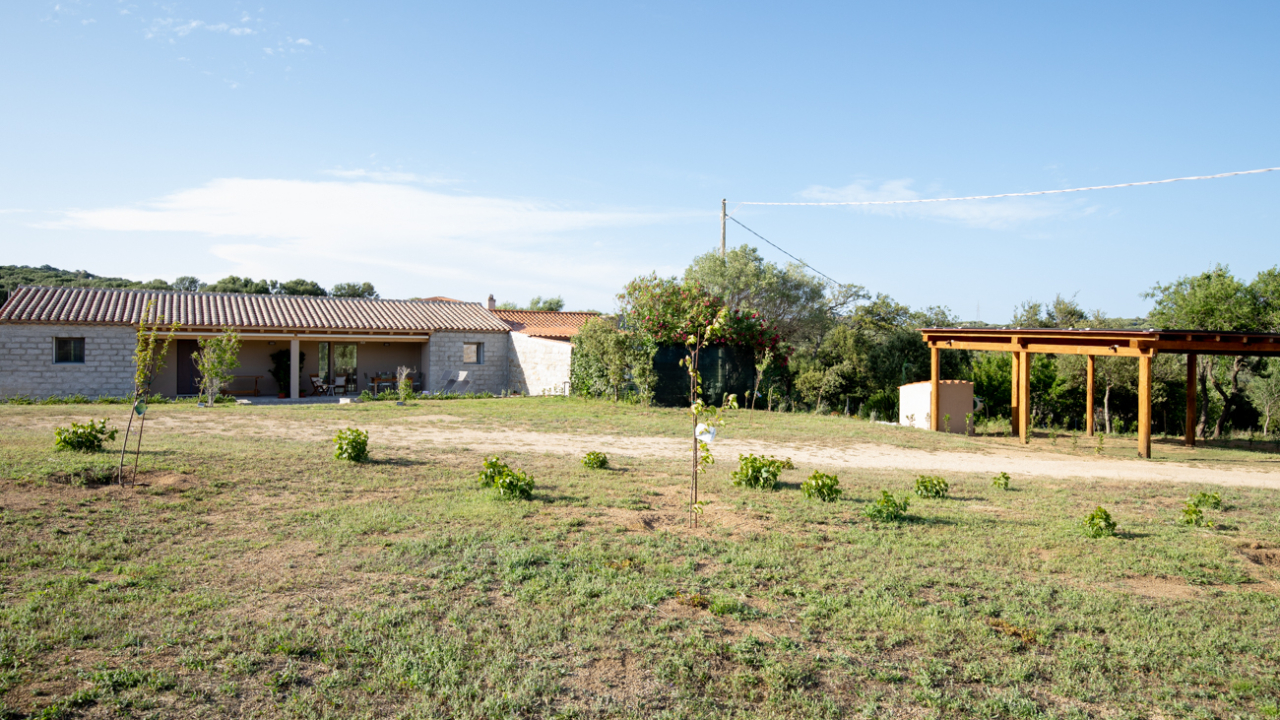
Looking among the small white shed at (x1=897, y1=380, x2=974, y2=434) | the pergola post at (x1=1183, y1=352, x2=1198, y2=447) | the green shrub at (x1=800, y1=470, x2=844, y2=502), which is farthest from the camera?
the small white shed at (x1=897, y1=380, x2=974, y2=434)

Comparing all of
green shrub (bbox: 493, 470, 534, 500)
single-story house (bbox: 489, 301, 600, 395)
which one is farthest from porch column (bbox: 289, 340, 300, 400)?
green shrub (bbox: 493, 470, 534, 500)

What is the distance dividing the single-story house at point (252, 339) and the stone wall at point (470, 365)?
0.03 meters

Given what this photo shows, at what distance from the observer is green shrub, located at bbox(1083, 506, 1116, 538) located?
594cm

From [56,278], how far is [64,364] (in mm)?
27665

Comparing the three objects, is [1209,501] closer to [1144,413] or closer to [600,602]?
[1144,413]

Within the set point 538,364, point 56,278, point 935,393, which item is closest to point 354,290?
point 56,278

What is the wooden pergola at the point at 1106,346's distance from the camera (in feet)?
40.3

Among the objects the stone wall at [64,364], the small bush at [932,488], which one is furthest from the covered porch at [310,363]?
the small bush at [932,488]

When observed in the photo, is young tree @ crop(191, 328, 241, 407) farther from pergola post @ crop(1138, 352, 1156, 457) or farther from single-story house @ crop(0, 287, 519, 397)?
pergola post @ crop(1138, 352, 1156, 457)

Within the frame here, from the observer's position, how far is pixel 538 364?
2191cm

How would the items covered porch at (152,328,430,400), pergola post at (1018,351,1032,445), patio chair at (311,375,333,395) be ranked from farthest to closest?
1. patio chair at (311,375,333,395)
2. covered porch at (152,328,430,400)
3. pergola post at (1018,351,1032,445)

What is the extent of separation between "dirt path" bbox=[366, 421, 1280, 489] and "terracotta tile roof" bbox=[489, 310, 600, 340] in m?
14.4

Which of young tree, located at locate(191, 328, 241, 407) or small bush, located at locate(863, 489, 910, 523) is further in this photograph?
young tree, located at locate(191, 328, 241, 407)

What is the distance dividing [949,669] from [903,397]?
14597 millimetres
